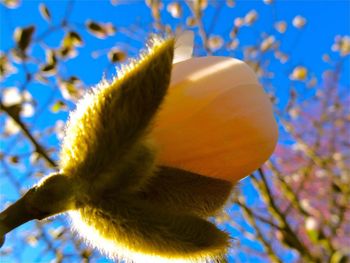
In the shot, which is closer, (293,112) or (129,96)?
(129,96)

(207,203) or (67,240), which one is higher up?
(207,203)

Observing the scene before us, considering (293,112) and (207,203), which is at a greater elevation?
(207,203)

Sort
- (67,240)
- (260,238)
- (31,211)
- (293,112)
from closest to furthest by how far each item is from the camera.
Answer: (31,211) → (260,238) → (67,240) → (293,112)

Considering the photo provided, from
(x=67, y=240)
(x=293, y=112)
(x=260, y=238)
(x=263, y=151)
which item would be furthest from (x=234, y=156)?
(x=293, y=112)

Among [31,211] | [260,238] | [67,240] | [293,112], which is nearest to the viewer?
[31,211]

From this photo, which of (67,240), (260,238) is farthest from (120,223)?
(67,240)

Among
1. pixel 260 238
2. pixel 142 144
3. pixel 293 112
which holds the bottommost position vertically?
pixel 293 112

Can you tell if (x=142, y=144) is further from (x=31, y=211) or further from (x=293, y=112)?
(x=293, y=112)

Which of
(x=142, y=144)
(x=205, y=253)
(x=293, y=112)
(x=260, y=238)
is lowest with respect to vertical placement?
(x=293, y=112)

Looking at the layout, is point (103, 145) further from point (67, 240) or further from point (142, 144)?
point (67, 240)
